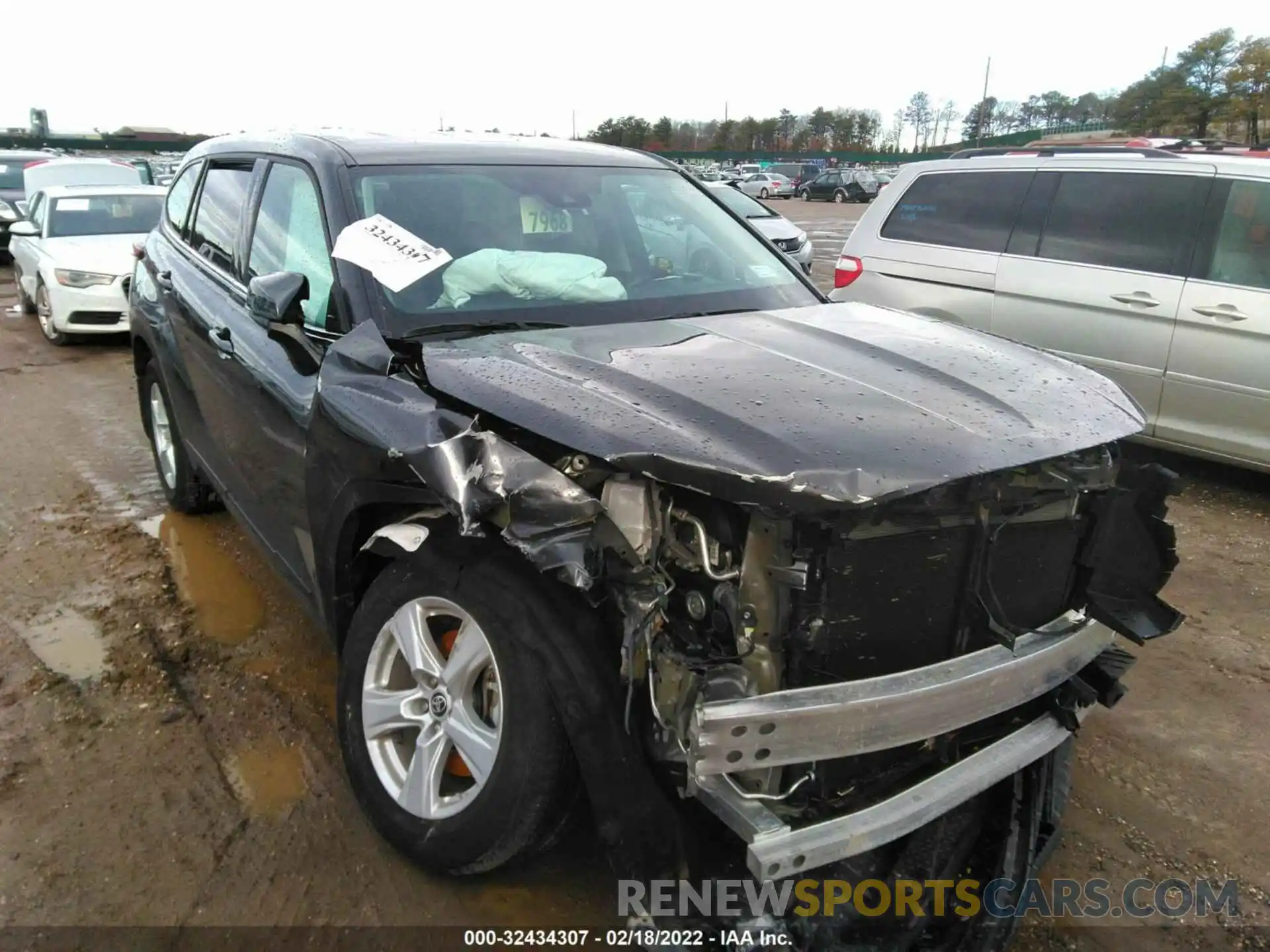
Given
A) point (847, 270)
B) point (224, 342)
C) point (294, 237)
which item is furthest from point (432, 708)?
point (847, 270)

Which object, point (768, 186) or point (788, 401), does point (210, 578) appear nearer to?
point (788, 401)

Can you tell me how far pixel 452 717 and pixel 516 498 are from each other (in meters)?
0.68

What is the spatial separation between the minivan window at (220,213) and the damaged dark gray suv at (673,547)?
0.68m

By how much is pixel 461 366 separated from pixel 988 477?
1318 mm

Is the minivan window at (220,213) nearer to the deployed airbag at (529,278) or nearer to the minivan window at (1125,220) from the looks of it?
the deployed airbag at (529,278)

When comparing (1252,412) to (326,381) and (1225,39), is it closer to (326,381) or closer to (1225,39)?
(326,381)

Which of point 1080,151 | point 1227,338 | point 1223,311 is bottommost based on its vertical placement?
point 1227,338

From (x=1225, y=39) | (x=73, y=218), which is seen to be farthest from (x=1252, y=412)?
(x=1225, y=39)

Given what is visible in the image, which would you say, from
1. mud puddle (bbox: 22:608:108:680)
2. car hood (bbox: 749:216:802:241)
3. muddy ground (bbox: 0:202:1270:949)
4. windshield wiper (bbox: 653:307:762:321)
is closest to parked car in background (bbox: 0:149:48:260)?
car hood (bbox: 749:216:802:241)

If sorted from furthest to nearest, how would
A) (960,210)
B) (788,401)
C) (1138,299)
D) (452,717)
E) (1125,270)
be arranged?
(960,210), (1125,270), (1138,299), (452,717), (788,401)

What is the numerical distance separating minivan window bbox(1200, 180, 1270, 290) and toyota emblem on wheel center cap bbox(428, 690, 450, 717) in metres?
5.01

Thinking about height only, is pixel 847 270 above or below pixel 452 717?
above

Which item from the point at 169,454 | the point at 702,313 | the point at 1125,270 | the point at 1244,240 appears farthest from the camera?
the point at 1125,270

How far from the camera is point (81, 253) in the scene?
9719mm
